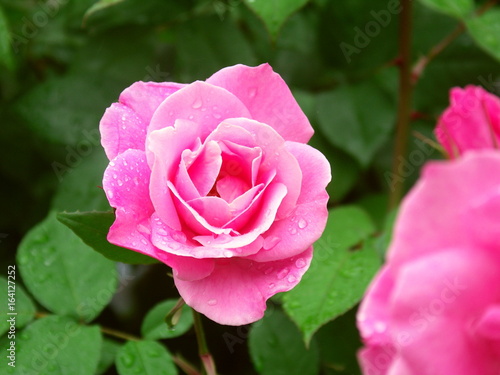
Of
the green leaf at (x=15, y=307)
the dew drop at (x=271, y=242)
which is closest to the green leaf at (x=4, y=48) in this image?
the green leaf at (x=15, y=307)

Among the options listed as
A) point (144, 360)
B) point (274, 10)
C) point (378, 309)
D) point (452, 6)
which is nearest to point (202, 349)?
point (144, 360)

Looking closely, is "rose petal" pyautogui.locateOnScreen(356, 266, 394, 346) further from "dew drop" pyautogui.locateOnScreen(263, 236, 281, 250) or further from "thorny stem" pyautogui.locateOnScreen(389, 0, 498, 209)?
"thorny stem" pyautogui.locateOnScreen(389, 0, 498, 209)

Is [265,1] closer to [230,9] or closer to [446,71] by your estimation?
[230,9]

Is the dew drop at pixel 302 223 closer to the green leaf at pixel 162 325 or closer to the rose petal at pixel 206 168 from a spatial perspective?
the rose petal at pixel 206 168

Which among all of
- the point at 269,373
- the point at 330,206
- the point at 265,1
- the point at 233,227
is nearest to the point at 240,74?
the point at 233,227

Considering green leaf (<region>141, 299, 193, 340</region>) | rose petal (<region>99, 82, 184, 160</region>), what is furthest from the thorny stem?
rose petal (<region>99, 82, 184, 160</region>)

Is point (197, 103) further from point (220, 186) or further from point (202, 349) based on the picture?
point (202, 349)
